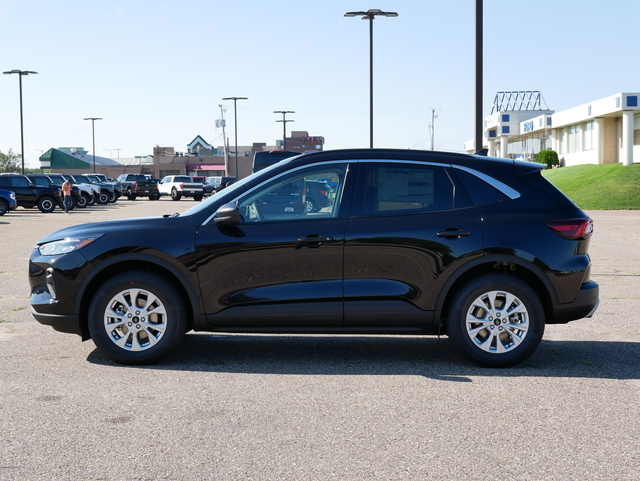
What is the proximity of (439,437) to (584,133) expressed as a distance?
197 ft

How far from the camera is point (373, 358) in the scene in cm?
679

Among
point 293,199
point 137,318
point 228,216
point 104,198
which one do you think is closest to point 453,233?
point 293,199

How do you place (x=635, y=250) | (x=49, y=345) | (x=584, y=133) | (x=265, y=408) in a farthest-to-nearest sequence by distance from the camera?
1. (x=584, y=133)
2. (x=635, y=250)
3. (x=49, y=345)
4. (x=265, y=408)

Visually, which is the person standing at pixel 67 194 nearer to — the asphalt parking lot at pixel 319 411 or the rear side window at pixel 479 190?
the asphalt parking lot at pixel 319 411

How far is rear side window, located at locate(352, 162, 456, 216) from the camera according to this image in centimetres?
639

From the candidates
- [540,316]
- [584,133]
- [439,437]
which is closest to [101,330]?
[439,437]

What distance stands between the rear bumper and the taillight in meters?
0.44

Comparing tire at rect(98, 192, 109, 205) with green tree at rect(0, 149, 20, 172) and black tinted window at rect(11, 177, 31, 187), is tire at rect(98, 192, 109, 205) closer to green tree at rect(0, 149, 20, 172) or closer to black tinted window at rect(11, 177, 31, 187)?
black tinted window at rect(11, 177, 31, 187)

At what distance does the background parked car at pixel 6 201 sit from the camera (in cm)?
3225

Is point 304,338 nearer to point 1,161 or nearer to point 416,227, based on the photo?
point 416,227

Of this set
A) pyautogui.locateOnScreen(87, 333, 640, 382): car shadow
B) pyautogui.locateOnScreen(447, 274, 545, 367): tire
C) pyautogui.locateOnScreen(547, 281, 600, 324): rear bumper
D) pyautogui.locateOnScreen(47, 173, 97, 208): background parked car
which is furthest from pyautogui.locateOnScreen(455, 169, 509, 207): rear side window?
pyautogui.locateOnScreen(47, 173, 97, 208): background parked car

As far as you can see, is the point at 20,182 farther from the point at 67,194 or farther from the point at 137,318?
the point at 137,318

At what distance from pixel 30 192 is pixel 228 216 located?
32180 millimetres

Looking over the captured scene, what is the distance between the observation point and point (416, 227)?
630 cm
